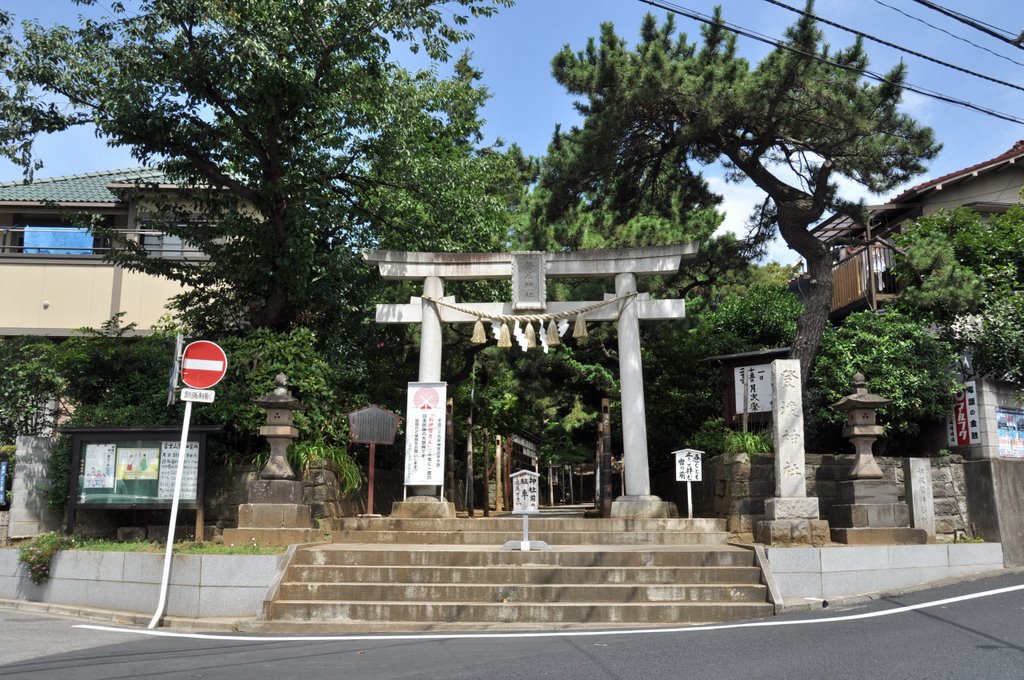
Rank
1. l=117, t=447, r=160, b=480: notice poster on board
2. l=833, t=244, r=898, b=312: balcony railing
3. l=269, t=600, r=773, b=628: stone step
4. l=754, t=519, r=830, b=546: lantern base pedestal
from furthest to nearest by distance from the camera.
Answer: l=833, t=244, r=898, b=312: balcony railing, l=117, t=447, r=160, b=480: notice poster on board, l=754, t=519, r=830, b=546: lantern base pedestal, l=269, t=600, r=773, b=628: stone step

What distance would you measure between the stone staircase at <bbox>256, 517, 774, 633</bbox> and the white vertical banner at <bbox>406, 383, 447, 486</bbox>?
7.45ft

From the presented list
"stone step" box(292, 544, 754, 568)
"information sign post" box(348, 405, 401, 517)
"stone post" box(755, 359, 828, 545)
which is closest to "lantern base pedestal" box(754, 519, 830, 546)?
"stone post" box(755, 359, 828, 545)

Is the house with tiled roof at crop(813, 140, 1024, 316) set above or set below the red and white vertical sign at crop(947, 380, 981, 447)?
above

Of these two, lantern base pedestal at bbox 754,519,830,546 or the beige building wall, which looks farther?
the beige building wall

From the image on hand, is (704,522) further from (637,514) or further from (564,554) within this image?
(564,554)

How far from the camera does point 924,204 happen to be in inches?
793

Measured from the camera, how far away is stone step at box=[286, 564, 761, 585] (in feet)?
31.3

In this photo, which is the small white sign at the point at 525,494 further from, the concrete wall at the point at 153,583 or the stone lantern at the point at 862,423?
the stone lantern at the point at 862,423

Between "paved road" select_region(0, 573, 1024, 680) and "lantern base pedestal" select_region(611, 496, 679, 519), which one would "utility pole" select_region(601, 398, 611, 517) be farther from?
"paved road" select_region(0, 573, 1024, 680)

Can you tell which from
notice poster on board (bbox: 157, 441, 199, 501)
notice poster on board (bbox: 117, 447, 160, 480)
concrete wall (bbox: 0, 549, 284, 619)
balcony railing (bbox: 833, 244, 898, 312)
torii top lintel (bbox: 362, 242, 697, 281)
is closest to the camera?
concrete wall (bbox: 0, 549, 284, 619)

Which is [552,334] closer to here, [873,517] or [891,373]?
[891,373]

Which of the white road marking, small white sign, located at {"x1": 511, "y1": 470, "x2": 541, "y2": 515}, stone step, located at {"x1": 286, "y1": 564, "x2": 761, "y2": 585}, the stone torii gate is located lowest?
the white road marking

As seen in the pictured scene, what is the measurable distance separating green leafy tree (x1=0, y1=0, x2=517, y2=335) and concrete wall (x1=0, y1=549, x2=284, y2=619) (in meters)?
5.21

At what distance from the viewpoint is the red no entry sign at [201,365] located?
32.8 ft
